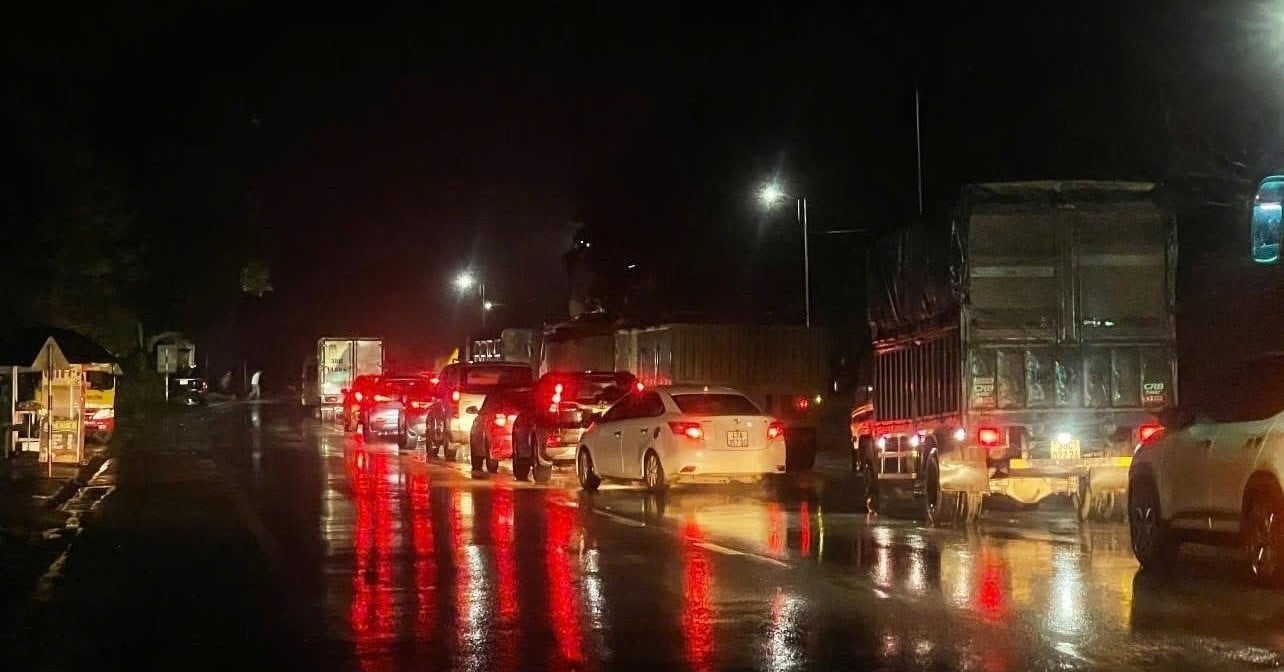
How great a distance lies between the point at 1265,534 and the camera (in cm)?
1178

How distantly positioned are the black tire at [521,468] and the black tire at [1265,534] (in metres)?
14.5

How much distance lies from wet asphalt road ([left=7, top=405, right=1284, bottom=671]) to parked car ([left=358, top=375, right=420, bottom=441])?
58.8 ft

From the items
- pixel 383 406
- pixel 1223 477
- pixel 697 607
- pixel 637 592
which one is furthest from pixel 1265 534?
pixel 383 406

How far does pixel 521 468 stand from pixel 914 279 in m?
9.16

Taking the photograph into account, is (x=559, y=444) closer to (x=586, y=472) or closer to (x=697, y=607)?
(x=586, y=472)

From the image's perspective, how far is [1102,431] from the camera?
16.2 m

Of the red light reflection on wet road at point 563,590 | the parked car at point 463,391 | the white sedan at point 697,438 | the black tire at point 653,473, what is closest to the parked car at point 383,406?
the parked car at point 463,391

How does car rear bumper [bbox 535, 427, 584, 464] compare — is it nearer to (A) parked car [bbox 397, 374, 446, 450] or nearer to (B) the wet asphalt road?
(B) the wet asphalt road

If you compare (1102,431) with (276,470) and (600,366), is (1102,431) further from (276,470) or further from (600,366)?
(600,366)

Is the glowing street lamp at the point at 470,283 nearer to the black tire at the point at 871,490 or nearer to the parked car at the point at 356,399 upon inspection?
the parked car at the point at 356,399

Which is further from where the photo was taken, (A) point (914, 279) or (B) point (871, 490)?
Result: (B) point (871, 490)

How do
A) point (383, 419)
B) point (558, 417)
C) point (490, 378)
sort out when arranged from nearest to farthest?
1. point (558, 417)
2. point (490, 378)
3. point (383, 419)

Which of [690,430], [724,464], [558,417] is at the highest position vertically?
[558,417]

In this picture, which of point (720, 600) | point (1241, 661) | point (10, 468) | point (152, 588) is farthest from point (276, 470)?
point (1241, 661)
